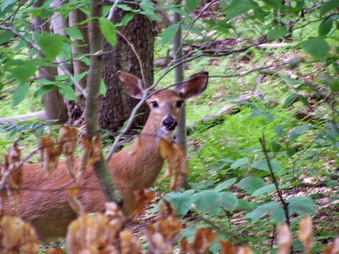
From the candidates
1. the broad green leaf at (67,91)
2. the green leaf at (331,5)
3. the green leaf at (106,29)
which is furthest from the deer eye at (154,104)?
the green leaf at (106,29)

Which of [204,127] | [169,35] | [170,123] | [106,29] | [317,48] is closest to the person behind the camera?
[106,29]

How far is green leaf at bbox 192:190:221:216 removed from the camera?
3.04 metres

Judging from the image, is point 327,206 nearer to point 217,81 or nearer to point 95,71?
point 95,71

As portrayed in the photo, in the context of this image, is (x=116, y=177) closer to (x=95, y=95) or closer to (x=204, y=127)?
(x=95, y=95)

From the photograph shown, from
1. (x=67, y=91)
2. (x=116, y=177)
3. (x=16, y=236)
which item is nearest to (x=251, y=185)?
(x=67, y=91)

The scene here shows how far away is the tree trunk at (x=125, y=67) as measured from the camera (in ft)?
24.9

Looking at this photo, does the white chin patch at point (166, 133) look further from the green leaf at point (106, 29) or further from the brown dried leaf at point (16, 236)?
the brown dried leaf at point (16, 236)

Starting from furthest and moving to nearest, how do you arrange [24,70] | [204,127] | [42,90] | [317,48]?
1. [204,127]
2. [42,90]
3. [317,48]
4. [24,70]

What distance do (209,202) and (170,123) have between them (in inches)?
62.4

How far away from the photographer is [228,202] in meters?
3.08

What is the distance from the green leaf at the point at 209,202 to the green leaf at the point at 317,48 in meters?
1.06

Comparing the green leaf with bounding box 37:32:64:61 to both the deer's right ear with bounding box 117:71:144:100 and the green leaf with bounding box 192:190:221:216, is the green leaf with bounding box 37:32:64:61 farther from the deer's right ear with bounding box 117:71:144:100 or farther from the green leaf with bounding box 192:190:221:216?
the deer's right ear with bounding box 117:71:144:100

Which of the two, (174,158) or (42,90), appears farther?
(42,90)

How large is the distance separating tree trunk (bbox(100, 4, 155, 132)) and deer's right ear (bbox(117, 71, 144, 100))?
271 centimetres
